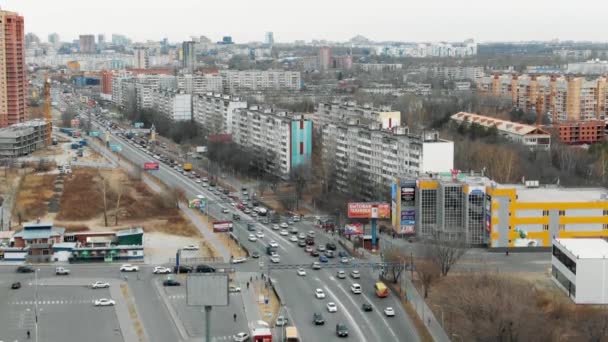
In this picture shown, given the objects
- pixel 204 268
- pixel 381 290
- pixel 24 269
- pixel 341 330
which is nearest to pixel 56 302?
pixel 24 269

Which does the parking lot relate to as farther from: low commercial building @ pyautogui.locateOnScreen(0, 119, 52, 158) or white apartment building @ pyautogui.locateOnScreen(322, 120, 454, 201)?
low commercial building @ pyautogui.locateOnScreen(0, 119, 52, 158)

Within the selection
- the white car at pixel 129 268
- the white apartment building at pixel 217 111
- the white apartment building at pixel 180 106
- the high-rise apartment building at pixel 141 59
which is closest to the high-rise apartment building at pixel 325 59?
the high-rise apartment building at pixel 141 59

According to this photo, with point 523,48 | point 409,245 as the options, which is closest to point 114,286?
point 409,245

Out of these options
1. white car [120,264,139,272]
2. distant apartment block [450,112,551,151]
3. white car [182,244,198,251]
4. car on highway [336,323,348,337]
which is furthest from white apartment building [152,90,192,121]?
car on highway [336,323,348,337]

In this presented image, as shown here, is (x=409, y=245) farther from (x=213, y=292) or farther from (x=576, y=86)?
(x=576, y=86)

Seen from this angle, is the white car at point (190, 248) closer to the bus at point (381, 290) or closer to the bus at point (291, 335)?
the bus at point (381, 290)

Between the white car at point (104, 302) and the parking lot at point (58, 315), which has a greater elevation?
the white car at point (104, 302)
